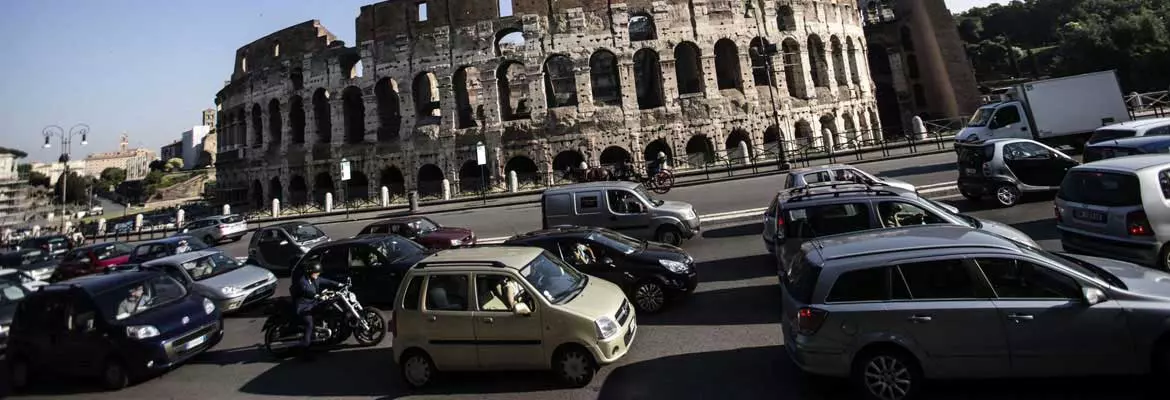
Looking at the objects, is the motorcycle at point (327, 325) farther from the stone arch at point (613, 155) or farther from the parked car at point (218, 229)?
the stone arch at point (613, 155)

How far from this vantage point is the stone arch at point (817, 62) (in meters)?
34.5

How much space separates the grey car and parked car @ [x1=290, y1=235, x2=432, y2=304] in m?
7.07

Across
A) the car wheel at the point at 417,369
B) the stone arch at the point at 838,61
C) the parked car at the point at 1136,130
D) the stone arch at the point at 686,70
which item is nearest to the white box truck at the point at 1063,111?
the parked car at the point at 1136,130

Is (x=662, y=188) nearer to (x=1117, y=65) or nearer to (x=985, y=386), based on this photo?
(x=985, y=386)

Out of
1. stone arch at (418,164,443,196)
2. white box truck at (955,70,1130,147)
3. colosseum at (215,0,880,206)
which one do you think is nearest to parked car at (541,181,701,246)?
white box truck at (955,70,1130,147)

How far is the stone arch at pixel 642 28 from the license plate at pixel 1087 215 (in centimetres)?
2595

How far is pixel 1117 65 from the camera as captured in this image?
47.3 meters

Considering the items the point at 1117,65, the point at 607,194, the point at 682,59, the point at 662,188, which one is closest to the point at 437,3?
the point at 682,59

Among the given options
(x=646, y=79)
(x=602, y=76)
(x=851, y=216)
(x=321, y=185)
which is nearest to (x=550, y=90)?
(x=602, y=76)

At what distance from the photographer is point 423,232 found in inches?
554

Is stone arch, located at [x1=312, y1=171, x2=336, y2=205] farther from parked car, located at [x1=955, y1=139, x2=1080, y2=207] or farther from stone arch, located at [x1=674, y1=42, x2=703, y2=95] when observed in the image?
parked car, located at [x1=955, y1=139, x2=1080, y2=207]

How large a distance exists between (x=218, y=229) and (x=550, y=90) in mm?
21008

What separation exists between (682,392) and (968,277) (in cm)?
274

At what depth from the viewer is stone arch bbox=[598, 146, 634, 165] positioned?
31.2 m
